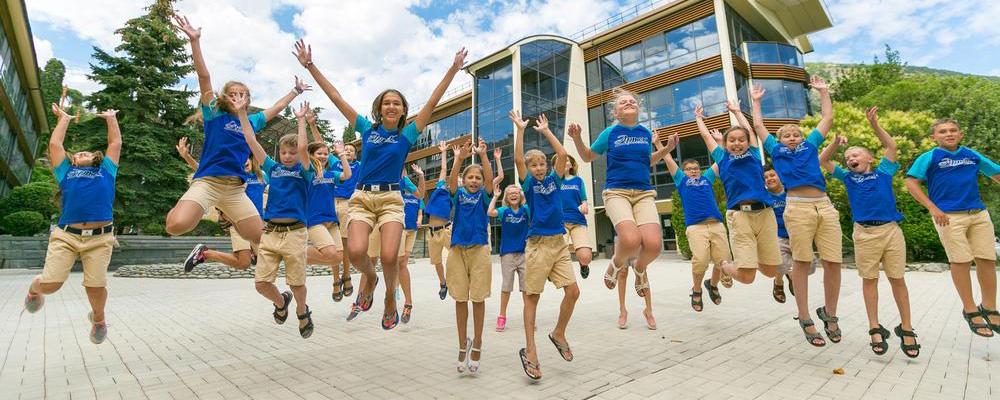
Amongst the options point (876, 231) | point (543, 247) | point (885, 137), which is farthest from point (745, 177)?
point (543, 247)

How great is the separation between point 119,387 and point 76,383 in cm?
50

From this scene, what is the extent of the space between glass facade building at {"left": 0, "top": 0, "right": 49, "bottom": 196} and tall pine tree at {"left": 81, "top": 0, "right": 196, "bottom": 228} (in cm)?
333

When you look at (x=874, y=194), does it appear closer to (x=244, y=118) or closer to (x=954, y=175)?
(x=954, y=175)

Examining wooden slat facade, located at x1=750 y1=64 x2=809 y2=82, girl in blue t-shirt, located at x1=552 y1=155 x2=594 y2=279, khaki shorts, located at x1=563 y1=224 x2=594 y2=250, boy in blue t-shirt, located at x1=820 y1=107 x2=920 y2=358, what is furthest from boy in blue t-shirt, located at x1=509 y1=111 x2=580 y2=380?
wooden slat facade, located at x1=750 y1=64 x2=809 y2=82

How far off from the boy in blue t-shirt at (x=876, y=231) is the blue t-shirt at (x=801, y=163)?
339 mm

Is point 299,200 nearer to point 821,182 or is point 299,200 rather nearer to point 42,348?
point 42,348

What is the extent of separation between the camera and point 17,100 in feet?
83.5

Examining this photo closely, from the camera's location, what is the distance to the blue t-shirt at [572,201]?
677cm

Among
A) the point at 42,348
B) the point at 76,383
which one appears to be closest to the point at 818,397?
the point at 76,383

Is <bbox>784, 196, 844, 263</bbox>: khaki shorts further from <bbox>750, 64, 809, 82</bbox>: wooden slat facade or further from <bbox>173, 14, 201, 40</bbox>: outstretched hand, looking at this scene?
<bbox>750, 64, 809, 82</bbox>: wooden slat facade

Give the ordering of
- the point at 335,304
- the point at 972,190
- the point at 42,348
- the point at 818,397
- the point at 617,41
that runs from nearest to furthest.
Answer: the point at 818,397 < the point at 972,190 < the point at 42,348 < the point at 335,304 < the point at 617,41

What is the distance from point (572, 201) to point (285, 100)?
415cm

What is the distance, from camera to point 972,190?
191 inches

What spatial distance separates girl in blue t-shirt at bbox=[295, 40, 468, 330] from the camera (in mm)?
4516
